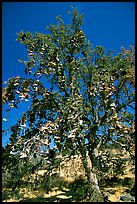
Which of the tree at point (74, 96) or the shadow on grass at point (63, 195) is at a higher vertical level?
the tree at point (74, 96)

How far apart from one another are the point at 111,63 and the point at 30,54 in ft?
15.3

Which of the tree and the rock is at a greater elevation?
the tree

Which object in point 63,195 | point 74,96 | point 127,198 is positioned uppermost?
point 74,96

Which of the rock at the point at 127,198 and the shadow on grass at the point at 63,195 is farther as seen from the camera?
the shadow on grass at the point at 63,195

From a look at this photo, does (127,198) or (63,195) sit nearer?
(127,198)

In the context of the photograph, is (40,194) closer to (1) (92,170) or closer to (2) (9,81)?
Result: (1) (92,170)

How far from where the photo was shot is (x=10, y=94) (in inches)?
516

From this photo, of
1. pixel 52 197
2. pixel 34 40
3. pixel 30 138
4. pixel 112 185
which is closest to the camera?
pixel 30 138

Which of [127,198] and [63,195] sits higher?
[127,198]

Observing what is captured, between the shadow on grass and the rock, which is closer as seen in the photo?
the rock

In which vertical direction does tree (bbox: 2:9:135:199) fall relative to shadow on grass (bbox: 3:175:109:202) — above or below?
above

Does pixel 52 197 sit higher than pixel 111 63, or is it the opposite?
pixel 111 63

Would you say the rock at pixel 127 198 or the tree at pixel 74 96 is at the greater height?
the tree at pixel 74 96

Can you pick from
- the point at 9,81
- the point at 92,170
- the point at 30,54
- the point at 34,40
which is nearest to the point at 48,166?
the point at 92,170
